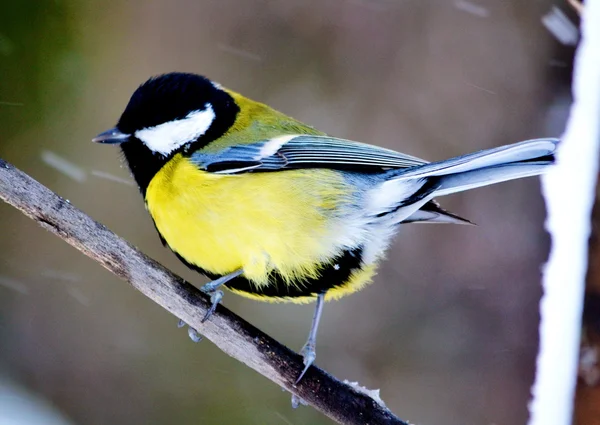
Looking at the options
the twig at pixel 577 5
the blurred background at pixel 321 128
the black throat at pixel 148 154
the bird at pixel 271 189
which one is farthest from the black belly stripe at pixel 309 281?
the twig at pixel 577 5

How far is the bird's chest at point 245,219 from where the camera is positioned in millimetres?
754

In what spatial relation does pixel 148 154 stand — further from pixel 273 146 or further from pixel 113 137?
pixel 273 146

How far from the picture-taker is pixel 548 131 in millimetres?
979

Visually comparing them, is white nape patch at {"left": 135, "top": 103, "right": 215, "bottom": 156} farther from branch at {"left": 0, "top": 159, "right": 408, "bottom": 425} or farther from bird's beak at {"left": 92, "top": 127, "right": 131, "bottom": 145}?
branch at {"left": 0, "top": 159, "right": 408, "bottom": 425}

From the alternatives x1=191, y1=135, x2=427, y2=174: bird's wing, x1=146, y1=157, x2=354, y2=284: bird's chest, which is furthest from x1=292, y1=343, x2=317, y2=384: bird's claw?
x1=191, y1=135, x2=427, y2=174: bird's wing

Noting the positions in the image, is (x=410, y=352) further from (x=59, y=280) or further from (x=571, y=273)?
(x=59, y=280)

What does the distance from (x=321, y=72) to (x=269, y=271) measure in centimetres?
45

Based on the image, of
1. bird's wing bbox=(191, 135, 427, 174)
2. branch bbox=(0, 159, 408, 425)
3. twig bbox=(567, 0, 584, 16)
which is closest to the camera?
branch bbox=(0, 159, 408, 425)

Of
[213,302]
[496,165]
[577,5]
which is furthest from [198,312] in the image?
[577,5]

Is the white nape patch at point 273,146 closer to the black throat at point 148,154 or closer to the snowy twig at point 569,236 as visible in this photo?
the black throat at point 148,154

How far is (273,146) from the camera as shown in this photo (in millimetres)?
849

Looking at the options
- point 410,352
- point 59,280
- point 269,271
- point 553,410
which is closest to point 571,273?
point 553,410

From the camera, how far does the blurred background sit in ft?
3.28

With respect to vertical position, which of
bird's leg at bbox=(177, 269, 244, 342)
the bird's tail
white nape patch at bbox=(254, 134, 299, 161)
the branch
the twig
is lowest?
the branch
